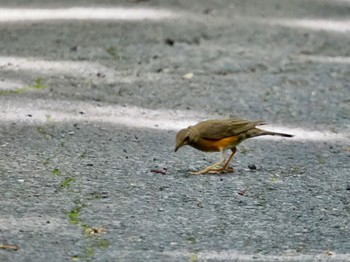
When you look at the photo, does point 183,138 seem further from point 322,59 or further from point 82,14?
point 82,14

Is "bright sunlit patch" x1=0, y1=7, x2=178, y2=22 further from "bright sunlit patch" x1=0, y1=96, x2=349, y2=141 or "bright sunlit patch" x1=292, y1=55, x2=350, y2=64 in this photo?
"bright sunlit patch" x1=0, y1=96, x2=349, y2=141

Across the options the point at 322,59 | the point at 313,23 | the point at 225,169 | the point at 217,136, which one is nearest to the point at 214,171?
the point at 225,169

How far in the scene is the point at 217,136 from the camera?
545cm

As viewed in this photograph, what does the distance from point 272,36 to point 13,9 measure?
265cm

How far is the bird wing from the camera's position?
5426mm

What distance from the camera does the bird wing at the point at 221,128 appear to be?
543cm

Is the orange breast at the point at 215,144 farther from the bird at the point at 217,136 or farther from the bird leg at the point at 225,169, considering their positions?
the bird leg at the point at 225,169

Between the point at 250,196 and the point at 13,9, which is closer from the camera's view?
the point at 250,196

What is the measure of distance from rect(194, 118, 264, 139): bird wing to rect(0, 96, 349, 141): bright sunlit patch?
98 cm

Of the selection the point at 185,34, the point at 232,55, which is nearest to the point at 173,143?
the point at 232,55

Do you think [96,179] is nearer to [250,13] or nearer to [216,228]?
[216,228]

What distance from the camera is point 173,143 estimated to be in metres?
6.17

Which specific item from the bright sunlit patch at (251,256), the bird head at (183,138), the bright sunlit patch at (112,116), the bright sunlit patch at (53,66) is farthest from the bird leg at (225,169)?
the bright sunlit patch at (53,66)

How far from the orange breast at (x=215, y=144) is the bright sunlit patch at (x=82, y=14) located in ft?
14.8
